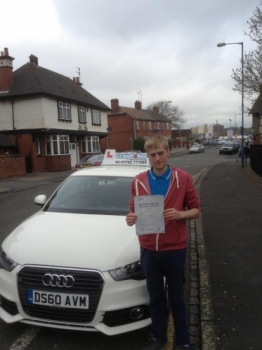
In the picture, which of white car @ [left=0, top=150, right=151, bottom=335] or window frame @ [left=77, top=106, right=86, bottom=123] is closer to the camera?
white car @ [left=0, top=150, right=151, bottom=335]

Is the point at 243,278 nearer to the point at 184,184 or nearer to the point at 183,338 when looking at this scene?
the point at 183,338

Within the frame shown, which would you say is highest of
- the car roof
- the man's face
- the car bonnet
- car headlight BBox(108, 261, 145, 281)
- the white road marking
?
the man's face

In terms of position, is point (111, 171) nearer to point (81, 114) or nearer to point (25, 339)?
point (25, 339)

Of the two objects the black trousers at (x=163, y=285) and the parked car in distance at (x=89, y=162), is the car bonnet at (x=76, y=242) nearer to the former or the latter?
the black trousers at (x=163, y=285)

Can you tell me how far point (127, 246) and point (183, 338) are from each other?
0.96 metres

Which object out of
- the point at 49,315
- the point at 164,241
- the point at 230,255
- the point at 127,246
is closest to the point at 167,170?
the point at 164,241

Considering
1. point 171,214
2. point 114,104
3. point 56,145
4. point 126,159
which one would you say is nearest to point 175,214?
point 171,214

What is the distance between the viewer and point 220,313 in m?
3.69

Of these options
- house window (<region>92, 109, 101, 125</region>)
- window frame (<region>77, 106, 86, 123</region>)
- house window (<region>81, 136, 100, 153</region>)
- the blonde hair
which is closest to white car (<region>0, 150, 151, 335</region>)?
the blonde hair

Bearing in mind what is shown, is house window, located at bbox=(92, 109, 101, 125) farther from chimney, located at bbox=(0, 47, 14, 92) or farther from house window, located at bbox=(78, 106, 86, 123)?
chimney, located at bbox=(0, 47, 14, 92)

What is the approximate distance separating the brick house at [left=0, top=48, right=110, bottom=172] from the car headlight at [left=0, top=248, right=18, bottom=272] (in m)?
25.1

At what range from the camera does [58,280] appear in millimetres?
2980

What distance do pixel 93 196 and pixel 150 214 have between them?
209cm

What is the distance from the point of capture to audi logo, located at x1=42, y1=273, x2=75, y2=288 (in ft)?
9.72
